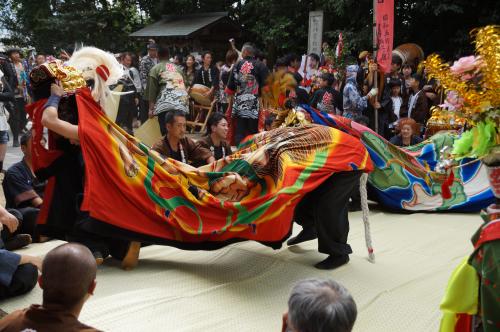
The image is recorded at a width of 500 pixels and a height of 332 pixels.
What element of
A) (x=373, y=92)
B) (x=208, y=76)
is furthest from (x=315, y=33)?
(x=373, y=92)

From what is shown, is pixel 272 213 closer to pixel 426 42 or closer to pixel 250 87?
pixel 250 87

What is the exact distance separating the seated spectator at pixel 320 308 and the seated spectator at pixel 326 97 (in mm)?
6081

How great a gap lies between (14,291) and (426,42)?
11.3 metres

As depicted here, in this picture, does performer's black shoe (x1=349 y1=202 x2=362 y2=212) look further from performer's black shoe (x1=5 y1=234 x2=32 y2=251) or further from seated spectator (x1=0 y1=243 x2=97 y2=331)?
seated spectator (x1=0 y1=243 x2=97 y2=331)

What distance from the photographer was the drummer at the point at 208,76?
36.0 feet

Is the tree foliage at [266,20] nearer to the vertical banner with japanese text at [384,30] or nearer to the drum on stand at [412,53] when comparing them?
the drum on stand at [412,53]

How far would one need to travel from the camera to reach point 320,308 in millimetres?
1618

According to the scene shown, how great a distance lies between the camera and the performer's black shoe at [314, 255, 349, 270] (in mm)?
3965

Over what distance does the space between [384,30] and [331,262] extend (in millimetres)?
4785

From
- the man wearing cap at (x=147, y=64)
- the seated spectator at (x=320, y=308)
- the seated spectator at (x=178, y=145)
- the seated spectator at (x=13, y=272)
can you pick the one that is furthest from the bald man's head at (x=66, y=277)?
the man wearing cap at (x=147, y=64)

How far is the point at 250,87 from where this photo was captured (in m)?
7.25

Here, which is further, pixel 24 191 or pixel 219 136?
pixel 219 136

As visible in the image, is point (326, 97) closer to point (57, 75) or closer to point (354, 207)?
point (354, 207)

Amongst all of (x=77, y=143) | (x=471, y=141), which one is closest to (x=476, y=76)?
(x=471, y=141)
